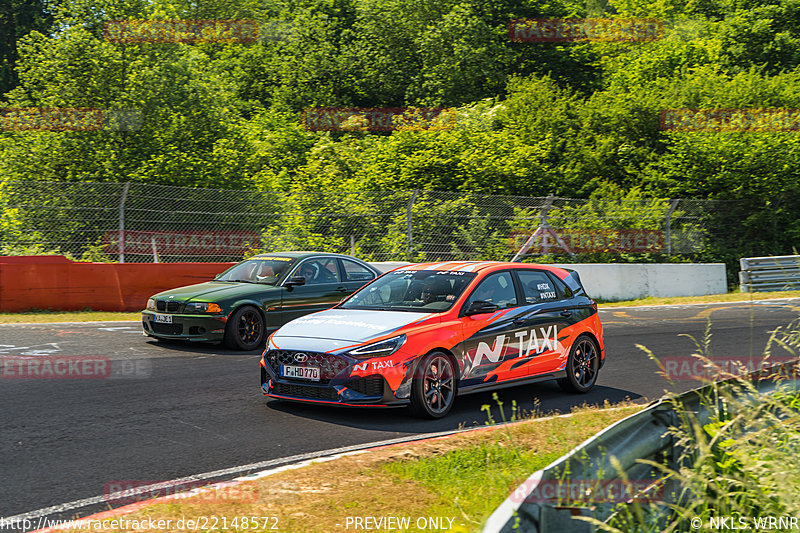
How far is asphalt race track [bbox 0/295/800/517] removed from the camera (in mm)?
5895

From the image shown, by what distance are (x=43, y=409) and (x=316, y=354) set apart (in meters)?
2.71

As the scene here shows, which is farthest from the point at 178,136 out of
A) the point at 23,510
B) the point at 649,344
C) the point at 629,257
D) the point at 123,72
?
the point at 23,510

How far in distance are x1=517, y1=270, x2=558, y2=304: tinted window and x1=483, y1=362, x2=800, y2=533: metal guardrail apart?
A: 507cm

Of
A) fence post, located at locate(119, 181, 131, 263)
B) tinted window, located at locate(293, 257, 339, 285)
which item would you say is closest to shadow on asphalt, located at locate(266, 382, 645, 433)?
tinted window, located at locate(293, 257, 339, 285)

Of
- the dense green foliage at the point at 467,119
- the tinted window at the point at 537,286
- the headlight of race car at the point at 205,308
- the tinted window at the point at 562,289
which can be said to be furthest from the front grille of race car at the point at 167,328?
the dense green foliage at the point at 467,119

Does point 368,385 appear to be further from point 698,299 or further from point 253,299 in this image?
point 698,299

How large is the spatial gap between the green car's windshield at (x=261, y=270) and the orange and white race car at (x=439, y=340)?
12.0 feet

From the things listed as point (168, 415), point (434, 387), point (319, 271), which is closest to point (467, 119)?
point (319, 271)

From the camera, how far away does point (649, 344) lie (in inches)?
509

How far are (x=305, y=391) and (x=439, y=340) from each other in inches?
55.1

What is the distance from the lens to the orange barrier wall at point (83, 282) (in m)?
16.2

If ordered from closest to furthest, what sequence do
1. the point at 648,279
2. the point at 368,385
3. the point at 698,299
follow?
the point at 368,385 → the point at 698,299 → the point at 648,279

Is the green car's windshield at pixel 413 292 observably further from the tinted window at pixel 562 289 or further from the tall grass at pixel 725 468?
the tall grass at pixel 725 468

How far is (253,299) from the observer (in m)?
12.1
